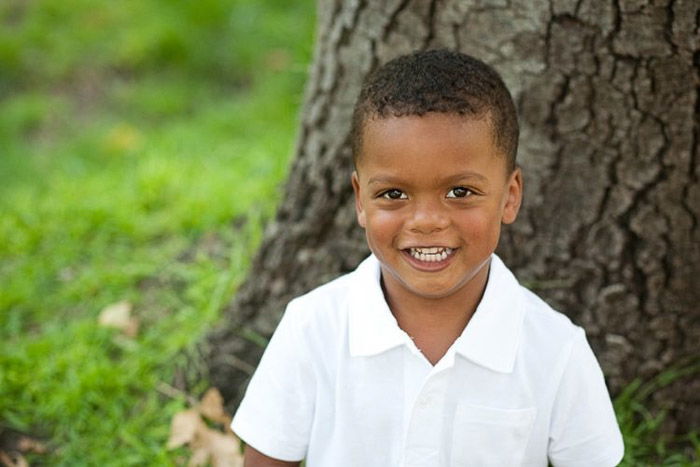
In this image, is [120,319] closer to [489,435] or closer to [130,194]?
[130,194]

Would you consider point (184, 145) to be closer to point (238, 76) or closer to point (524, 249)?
point (238, 76)

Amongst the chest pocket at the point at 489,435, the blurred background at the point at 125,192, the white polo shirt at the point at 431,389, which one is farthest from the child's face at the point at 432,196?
the blurred background at the point at 125,192

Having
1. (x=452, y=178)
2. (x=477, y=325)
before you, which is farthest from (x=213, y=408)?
(x=452, y=178)

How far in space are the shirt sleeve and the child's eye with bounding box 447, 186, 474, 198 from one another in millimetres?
435

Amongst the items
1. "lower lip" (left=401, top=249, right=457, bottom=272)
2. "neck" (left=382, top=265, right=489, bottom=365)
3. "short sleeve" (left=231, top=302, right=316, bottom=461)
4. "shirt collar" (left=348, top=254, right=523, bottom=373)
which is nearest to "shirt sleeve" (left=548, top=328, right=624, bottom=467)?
"shirt collar" (left=348, top=254, right=523, bottom=373)

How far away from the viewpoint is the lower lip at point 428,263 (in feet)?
6.42

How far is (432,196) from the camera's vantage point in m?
1.90

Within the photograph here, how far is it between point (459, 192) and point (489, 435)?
0.55m

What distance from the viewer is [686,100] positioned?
7.57 ft

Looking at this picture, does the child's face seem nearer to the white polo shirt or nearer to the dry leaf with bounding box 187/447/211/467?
the white polo shirt

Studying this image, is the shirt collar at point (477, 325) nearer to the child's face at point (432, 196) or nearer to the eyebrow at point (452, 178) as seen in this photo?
the child's face at point (432, 196)

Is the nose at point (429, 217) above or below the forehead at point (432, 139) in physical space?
below

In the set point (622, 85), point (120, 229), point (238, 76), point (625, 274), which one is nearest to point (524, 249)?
point (625, 274)

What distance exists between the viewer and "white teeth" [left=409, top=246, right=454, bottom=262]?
195 cm
